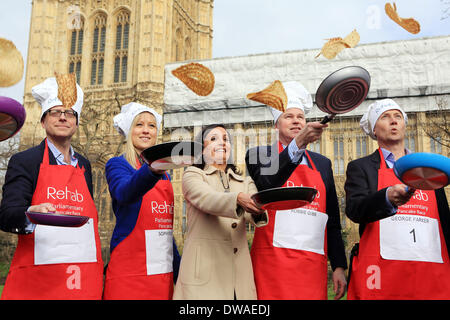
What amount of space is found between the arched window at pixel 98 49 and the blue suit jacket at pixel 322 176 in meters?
34.4

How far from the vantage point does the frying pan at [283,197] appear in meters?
2.20

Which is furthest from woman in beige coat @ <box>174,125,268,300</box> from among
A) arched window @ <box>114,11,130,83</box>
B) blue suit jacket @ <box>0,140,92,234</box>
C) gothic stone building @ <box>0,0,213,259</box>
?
arched window @ <box>114,11,130,83</box>

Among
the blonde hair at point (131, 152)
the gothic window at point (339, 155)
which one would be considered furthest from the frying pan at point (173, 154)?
the gothic window at point (339, 155)

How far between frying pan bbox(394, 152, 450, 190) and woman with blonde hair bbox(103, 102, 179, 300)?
4.32 feet

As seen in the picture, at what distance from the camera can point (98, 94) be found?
3459 centimetres

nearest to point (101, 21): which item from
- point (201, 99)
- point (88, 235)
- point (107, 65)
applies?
point (107, 65)

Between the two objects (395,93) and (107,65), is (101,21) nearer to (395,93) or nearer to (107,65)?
(107,65)

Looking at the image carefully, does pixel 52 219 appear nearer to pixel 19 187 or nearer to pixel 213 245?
pixel 19 187

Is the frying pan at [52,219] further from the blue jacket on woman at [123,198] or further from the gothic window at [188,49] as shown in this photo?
the gothic window at [188,49]

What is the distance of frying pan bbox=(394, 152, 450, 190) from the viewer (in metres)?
2.03

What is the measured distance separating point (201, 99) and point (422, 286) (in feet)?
92.9

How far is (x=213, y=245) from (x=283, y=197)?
1.95ft
